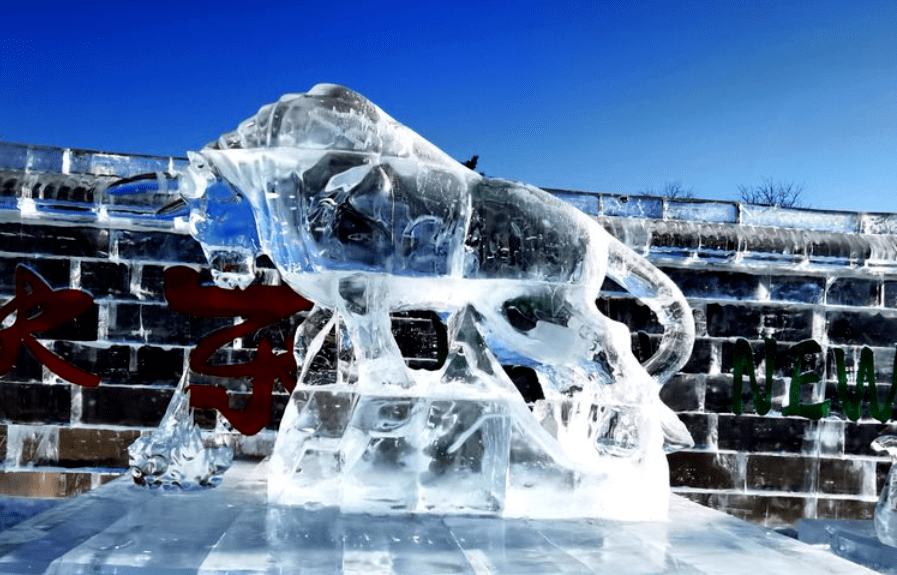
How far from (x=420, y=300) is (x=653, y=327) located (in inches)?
83.9

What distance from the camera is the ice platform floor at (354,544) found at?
133cm

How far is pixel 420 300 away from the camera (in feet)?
6.46

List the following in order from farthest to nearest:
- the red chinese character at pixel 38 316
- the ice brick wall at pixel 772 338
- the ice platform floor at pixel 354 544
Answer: the ice brick wall at pixel 772 338
the red chinese character at pixel 38 316
the ice platform floor at pixel 354 544

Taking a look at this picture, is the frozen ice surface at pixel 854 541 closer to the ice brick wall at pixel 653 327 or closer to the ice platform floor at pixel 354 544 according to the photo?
the ice brick wall at pixel 653 327

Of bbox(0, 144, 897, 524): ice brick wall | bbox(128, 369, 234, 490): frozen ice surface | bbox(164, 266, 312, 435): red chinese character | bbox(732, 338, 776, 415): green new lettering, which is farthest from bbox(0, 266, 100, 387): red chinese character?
bbox(732, 338, 776, 415): green new lettering

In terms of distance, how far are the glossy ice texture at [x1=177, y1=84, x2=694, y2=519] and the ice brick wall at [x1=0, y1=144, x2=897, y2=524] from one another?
176 cm

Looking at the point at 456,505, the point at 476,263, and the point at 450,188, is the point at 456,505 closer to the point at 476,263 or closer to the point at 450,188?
the point at 476,263

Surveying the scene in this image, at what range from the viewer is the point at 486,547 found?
60.1 inches

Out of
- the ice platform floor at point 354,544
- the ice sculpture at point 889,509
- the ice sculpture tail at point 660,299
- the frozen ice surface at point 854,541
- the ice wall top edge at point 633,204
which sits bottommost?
the frozen ice surface at point 854,541

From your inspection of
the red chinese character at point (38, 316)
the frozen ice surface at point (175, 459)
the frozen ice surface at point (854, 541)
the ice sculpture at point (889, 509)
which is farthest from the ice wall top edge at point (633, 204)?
the frozen ice surface at point (175, 459)

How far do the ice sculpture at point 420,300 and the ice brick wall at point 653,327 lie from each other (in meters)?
1.75

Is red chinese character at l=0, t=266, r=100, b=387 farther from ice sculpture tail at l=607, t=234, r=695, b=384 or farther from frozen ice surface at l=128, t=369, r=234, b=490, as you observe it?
ice sculpture tail at l=607, t=234, r=695, b=384

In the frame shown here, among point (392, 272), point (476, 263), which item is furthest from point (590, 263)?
point (392, 272)

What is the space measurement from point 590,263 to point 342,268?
20.8 inches
